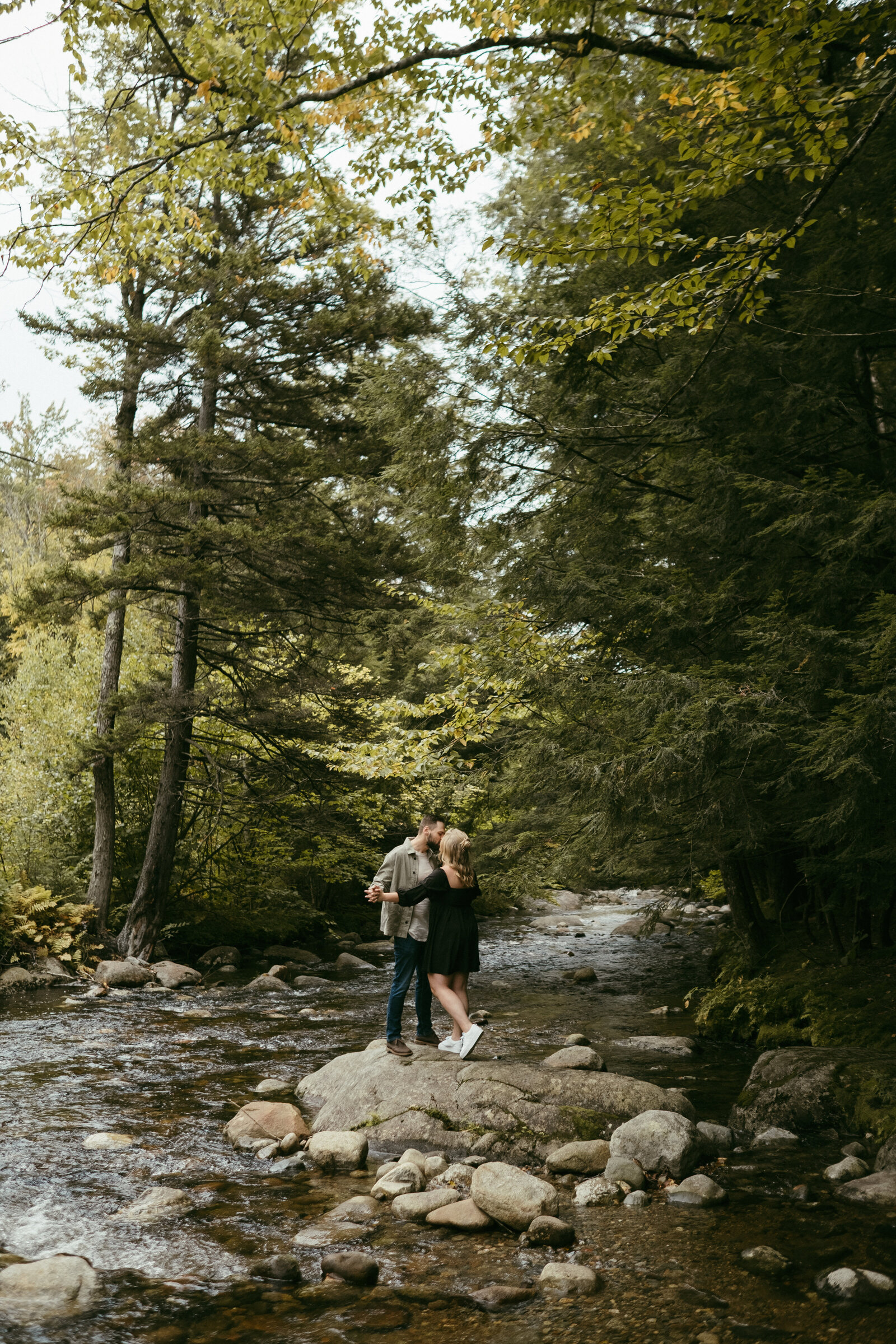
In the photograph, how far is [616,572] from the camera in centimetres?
936

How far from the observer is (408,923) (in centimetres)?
786

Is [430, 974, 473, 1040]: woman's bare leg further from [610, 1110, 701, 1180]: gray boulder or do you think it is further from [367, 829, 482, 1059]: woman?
[610, 1110, 701, 1180]: gray boulder

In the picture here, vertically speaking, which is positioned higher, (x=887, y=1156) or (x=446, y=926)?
(x=446, y=926)

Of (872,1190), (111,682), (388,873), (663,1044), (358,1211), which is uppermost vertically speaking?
(111,682)

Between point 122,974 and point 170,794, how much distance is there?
2832 mm

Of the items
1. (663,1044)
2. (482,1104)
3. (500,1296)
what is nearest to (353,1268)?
(500,1296)

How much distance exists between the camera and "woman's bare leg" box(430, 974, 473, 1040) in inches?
303

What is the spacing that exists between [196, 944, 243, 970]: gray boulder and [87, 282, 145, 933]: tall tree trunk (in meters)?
1.83

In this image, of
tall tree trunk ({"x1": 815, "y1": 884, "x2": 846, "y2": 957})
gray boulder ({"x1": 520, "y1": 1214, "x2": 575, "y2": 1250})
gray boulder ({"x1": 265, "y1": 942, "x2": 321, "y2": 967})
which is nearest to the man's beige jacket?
gray boulder ({"x1": 520, "y1": 1214, "x2": 575, "y2": 1250})

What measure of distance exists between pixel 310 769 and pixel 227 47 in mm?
10652

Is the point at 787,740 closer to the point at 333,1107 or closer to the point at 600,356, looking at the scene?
the point at 600,356

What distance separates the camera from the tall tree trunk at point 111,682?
14336 millimetres

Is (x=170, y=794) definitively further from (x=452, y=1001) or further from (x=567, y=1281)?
→ (x=567, y=1281)

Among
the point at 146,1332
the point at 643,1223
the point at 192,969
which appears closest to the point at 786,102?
the point at 643,1223
